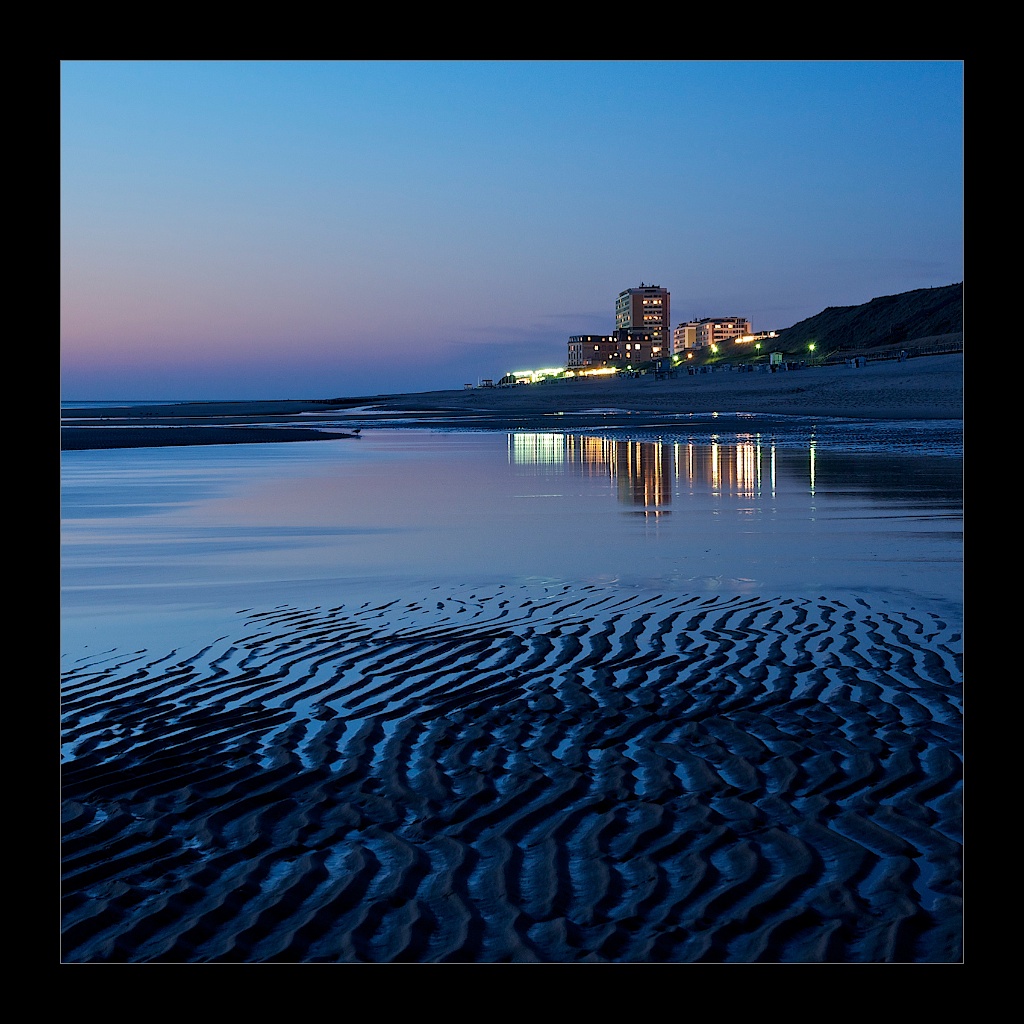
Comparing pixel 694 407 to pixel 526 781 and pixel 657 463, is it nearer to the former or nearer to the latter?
pixel 657 463

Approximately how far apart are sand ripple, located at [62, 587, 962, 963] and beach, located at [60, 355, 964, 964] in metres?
0.02

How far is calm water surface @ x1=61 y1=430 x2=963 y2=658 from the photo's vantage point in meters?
10.3

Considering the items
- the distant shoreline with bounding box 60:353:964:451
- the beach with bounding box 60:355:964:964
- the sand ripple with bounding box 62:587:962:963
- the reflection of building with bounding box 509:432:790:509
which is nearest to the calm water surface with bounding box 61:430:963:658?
the reflection of building with bounding box 509:432:790:509

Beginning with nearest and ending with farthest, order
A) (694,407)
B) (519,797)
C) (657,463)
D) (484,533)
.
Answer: (519,797)
(484,533)
(657,463)
(694,407)

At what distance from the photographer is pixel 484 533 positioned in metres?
14.1

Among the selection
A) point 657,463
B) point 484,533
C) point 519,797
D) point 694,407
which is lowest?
point 519,797

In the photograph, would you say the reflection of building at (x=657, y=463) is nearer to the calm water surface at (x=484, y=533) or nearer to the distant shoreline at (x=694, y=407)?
the calm water surface at (x=484, y=533)

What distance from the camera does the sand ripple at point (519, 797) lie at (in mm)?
4230

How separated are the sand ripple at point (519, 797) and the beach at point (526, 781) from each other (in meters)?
0.02

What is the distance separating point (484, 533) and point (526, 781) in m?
8.49

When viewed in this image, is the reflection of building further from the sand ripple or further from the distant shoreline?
the distant shoreline

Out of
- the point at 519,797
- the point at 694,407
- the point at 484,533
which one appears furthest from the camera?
the point at 694,407

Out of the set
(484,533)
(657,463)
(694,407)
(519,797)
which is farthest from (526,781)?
(694,407)

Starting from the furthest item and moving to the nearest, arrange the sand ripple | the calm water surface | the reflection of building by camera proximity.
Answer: the reflection of building, the calm water surface, the sand ripple
